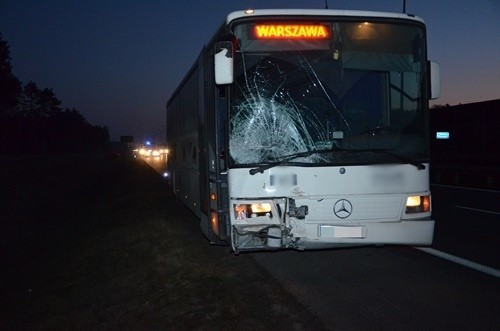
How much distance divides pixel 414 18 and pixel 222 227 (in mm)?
3966

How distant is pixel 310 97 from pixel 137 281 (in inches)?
159

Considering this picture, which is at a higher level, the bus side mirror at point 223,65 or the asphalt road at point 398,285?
the bus side mirror at point 223,65

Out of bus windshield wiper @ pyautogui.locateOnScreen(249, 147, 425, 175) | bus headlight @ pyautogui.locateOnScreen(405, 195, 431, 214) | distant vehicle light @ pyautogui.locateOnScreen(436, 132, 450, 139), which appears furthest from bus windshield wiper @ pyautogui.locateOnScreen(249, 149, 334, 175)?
distant vehicle light @ pyautogui.locateOnScreen(436, 132, 450, 139)

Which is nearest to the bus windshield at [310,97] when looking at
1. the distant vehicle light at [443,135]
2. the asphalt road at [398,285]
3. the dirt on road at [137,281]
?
the asphalt road at [398,285]

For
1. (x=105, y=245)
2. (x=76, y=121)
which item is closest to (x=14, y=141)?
(x=76, y=121)

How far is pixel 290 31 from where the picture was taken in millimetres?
7043

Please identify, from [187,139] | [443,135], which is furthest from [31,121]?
[187,139]

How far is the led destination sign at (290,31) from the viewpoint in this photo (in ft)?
22.9

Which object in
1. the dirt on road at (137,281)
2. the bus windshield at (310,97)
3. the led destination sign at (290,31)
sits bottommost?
the dirt on road at (137,281)

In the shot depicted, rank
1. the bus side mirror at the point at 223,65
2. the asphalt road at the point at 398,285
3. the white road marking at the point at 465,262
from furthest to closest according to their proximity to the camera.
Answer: the white road marking at the point at 465,262, the bus side mirror at the point at 223,65, the asphalt road at the point at 398,285

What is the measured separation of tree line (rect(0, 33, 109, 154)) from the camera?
236 ft

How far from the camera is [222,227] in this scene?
7.32m

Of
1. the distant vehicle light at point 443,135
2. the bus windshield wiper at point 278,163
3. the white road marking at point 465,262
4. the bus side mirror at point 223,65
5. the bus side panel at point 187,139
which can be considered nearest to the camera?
the bus side mirror at point 223,65

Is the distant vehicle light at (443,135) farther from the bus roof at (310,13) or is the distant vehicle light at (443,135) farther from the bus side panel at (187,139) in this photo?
the bus roof at (310,13)
